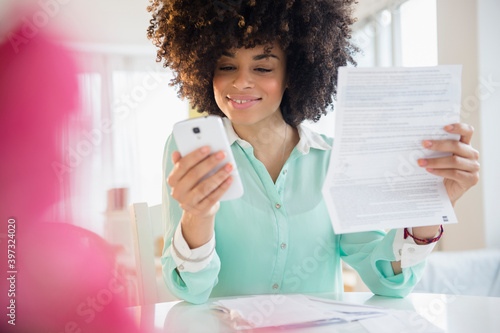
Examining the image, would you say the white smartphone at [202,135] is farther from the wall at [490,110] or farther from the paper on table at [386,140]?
the wall at [490,110]

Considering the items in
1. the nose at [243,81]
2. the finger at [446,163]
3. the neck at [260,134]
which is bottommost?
the finger at [446,163]

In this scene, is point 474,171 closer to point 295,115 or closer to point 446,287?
point 295,115

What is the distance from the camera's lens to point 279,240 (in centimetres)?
133

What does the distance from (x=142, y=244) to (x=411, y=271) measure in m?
0.72

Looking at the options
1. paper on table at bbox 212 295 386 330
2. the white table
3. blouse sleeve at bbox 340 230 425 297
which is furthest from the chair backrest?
blouse sleeve at bbox 340 230 425 297

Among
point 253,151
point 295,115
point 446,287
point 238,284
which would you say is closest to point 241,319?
point 238,284

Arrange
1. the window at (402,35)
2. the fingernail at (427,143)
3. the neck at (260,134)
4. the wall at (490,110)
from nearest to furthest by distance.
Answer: the fingernail at (427,143) → the neck at (260,134) → the wall at (490,110) → the window at (402,35)

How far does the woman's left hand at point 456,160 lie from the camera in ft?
3.40

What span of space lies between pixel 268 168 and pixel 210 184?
0.52m

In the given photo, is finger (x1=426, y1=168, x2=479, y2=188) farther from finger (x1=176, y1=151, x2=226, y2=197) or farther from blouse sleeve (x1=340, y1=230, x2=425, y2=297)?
finger (x1=176, y1=151, x2=226, y2=197)

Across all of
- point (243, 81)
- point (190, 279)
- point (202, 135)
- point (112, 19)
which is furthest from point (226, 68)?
point (112, 19)

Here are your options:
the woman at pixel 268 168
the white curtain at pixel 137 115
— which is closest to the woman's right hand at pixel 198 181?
the woman at pixel 268 168

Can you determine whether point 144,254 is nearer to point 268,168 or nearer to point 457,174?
point 268,168

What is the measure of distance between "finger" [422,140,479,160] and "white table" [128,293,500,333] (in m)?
0.33
